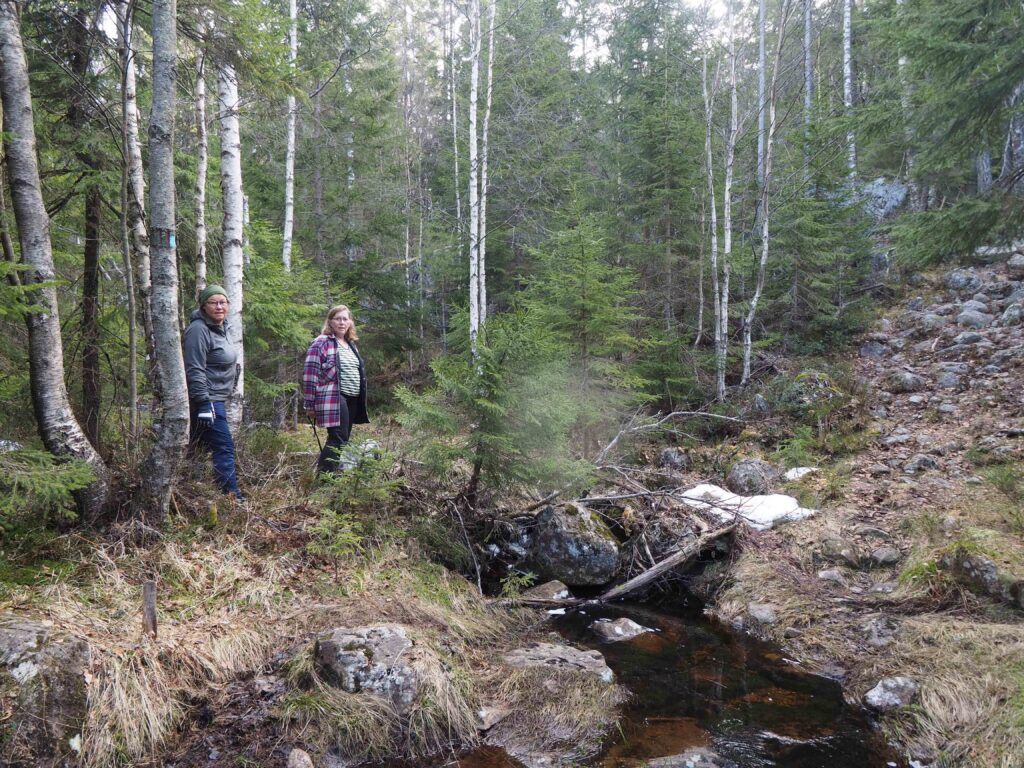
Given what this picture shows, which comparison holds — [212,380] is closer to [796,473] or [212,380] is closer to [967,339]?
[796,473]

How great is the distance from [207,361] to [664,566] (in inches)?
Result: 199

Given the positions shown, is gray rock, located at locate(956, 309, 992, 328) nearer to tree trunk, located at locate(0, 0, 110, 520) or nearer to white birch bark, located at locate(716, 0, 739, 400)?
white birch bark, located at locate(716, 0, 739, 400)

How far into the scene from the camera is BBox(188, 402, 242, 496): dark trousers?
5.27 m

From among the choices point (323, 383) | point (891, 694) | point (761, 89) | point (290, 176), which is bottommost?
point (891, 694)

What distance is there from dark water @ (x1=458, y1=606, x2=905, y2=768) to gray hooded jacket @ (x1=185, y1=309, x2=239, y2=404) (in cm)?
367


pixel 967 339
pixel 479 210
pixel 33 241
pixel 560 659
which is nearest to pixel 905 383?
pixel 967 339

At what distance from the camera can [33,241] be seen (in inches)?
164

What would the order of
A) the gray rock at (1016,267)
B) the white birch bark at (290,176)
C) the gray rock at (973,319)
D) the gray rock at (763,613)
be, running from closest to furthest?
the gray rock at (763,613) < the white birch bark at (290,176) < the gray rock at (973,319) < the gray rock at (1016,267)

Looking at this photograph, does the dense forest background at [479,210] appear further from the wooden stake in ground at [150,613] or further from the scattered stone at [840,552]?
the scattered stone at [840,552]

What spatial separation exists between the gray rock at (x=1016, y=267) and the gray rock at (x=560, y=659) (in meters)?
15.0

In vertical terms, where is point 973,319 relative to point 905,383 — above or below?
above

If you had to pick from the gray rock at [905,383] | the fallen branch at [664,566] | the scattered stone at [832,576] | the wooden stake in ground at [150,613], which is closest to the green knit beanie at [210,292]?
the wooden stake in ground at [150,613]

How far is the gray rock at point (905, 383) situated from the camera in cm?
1095

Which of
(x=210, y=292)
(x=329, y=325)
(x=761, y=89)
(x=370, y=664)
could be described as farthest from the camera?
(x=761, y=89)
